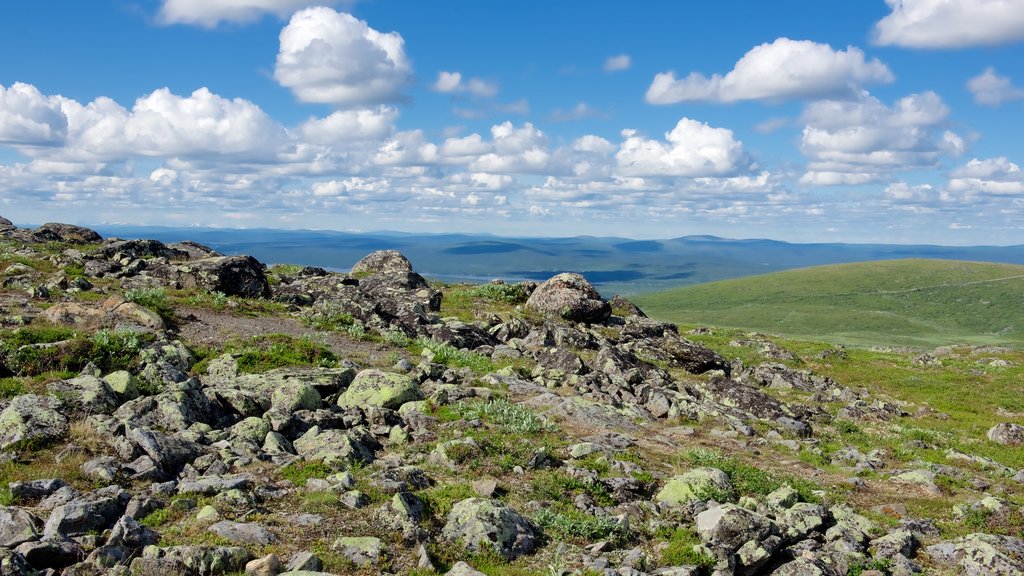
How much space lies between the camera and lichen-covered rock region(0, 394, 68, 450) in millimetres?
14586

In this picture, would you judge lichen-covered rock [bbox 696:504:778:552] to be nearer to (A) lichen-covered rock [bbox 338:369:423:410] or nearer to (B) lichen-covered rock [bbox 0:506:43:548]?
(A) lichen-covered rock [bbox 338:369:423:410]

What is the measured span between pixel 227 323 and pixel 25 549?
21443mm

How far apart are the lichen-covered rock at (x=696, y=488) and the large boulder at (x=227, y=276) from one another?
31.4 meters

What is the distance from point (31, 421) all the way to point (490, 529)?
11.7 meters

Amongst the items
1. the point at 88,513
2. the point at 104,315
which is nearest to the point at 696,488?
the point at 88,513

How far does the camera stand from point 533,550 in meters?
12.8

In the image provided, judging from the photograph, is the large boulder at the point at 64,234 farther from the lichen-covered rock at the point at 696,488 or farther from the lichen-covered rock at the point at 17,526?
the lichen-covered rock at the point at 696,488

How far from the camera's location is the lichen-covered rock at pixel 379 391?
20.8 metres

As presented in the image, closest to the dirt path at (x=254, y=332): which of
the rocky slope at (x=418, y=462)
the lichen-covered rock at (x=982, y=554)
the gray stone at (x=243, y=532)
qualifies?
the rocky slope at (x=418, y=462)

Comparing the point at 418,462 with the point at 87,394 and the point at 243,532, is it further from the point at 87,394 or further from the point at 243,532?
the point at 87,394

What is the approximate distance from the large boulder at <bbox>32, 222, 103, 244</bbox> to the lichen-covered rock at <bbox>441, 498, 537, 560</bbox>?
225 feet

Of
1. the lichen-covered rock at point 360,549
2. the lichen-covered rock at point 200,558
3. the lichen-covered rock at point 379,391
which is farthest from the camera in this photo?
the lichen-covered rock at point 379,391

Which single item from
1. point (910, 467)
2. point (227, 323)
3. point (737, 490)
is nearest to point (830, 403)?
point (910, 467)

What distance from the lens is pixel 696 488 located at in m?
15.9
